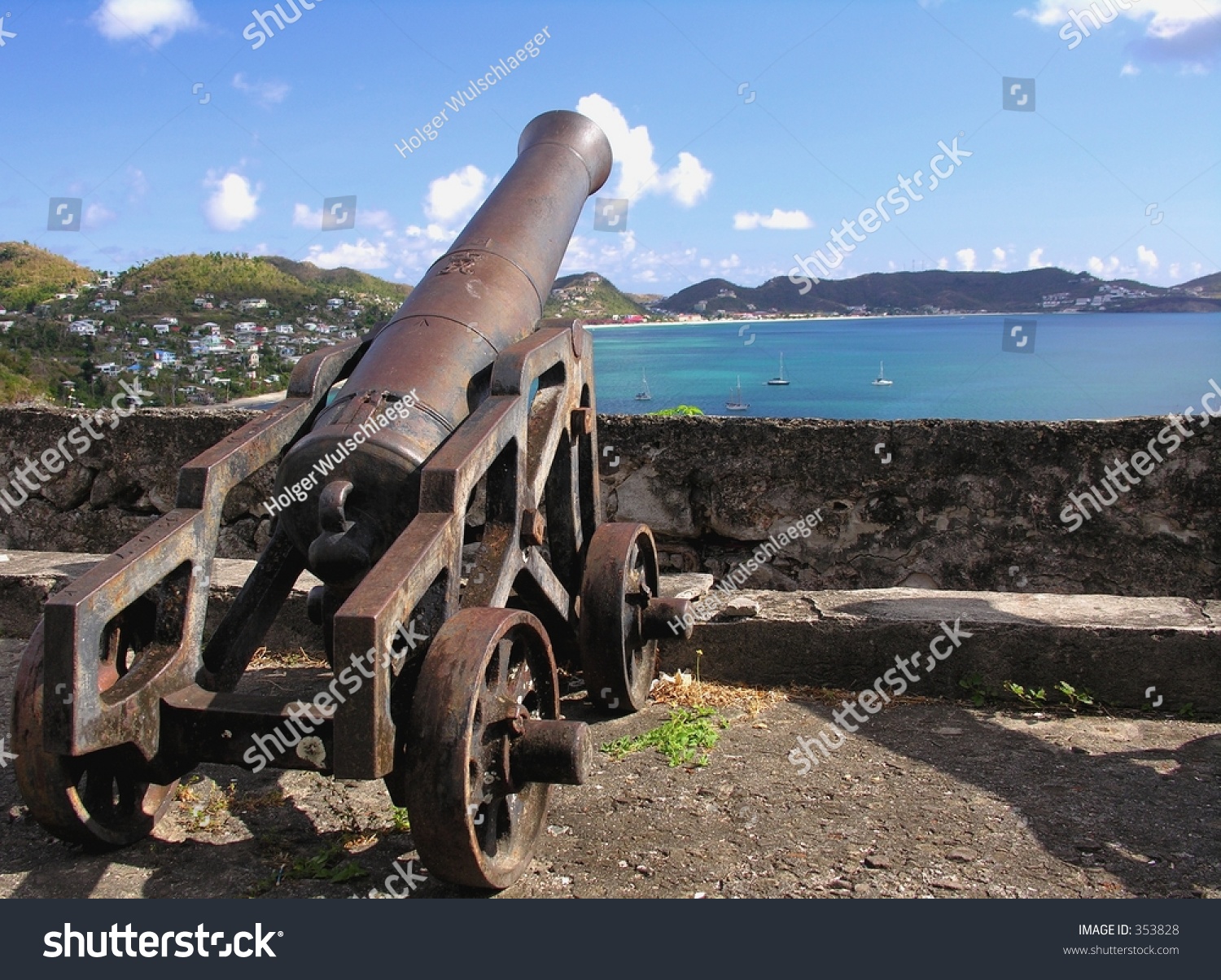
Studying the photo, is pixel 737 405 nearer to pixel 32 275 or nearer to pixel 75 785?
pixel 32 275

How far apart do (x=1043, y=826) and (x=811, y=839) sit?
676mm

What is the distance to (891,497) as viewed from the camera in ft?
18.0

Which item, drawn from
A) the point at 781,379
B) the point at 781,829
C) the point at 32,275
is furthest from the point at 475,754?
the point at 781,379

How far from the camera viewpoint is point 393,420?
3.16 metres

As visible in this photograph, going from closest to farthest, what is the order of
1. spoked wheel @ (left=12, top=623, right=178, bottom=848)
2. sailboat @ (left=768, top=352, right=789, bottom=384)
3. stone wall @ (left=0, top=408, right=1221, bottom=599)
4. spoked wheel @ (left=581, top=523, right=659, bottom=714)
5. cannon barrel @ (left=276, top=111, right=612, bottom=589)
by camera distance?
1. spoked wheel @ (left=12, top=623, right=178, bottom=848)
2. cannon barrel @ (left=276, top=111, right=612, bottom=589)
3. spoked wheel @ (left=581, top=523, right=659, bottom=714)
4. stone wall @ (left=0, top=408, right=1221, bottom=599)
5. sailboat @ (left=768, top=352, right=789, bottom=384)

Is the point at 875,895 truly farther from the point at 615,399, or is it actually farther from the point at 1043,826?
the point at 615,399

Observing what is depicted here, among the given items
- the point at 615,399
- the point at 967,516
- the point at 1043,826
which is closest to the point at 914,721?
the point at 1043,826

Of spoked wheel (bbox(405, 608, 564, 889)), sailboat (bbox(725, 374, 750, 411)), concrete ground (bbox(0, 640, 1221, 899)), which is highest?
sailboat (bbox(725, 374, 750, 411))

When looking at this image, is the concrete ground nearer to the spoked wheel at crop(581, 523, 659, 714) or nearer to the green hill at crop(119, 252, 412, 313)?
the spoked wheel at crop(581, 523, 659, 714)

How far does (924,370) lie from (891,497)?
80845 millimetres

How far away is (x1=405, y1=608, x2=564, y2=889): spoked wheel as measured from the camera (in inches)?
97.0

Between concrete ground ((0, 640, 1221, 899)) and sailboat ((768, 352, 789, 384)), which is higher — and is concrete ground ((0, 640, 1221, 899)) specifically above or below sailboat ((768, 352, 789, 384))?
below

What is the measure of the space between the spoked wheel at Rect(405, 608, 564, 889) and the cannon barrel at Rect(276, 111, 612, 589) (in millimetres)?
517

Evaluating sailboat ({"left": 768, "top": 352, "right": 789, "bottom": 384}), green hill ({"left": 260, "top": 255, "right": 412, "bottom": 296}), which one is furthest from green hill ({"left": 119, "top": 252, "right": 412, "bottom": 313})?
sailboat ({"left": 768, "top": 352, "right": 789, "bottom": 384})
